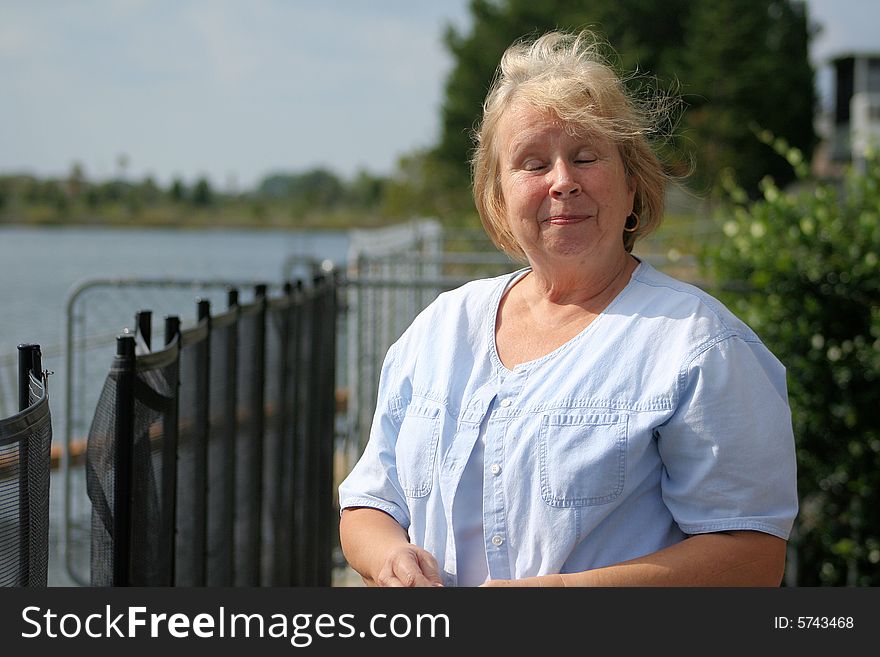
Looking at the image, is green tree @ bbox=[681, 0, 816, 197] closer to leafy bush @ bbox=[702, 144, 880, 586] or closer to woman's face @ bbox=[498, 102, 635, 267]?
leafy bush @ bbox=[702, 144, 880, 586]

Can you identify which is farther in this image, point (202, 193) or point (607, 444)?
point (202, 193)

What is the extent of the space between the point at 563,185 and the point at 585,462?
1.74 ft

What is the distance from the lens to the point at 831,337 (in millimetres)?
4648

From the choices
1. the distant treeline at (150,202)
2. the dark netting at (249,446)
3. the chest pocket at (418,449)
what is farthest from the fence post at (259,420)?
the distant treeline at (150,202)

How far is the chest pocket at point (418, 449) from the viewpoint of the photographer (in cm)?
206

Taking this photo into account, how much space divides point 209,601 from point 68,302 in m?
3.57

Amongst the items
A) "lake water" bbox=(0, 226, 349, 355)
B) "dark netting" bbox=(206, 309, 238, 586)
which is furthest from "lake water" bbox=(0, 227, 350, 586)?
"dark netting" bbox=(206, 309, 238, 586)

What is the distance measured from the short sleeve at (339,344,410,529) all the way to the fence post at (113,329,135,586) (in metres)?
0.46

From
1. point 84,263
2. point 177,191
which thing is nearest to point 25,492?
point 84,263

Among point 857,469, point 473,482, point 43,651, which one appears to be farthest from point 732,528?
point 857,469

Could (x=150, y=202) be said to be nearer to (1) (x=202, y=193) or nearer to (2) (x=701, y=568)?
(1) (x=202, y=193)

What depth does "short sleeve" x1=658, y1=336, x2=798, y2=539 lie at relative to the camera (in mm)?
1810

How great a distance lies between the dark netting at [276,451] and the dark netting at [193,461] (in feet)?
2.73

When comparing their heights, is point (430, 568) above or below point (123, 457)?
below
